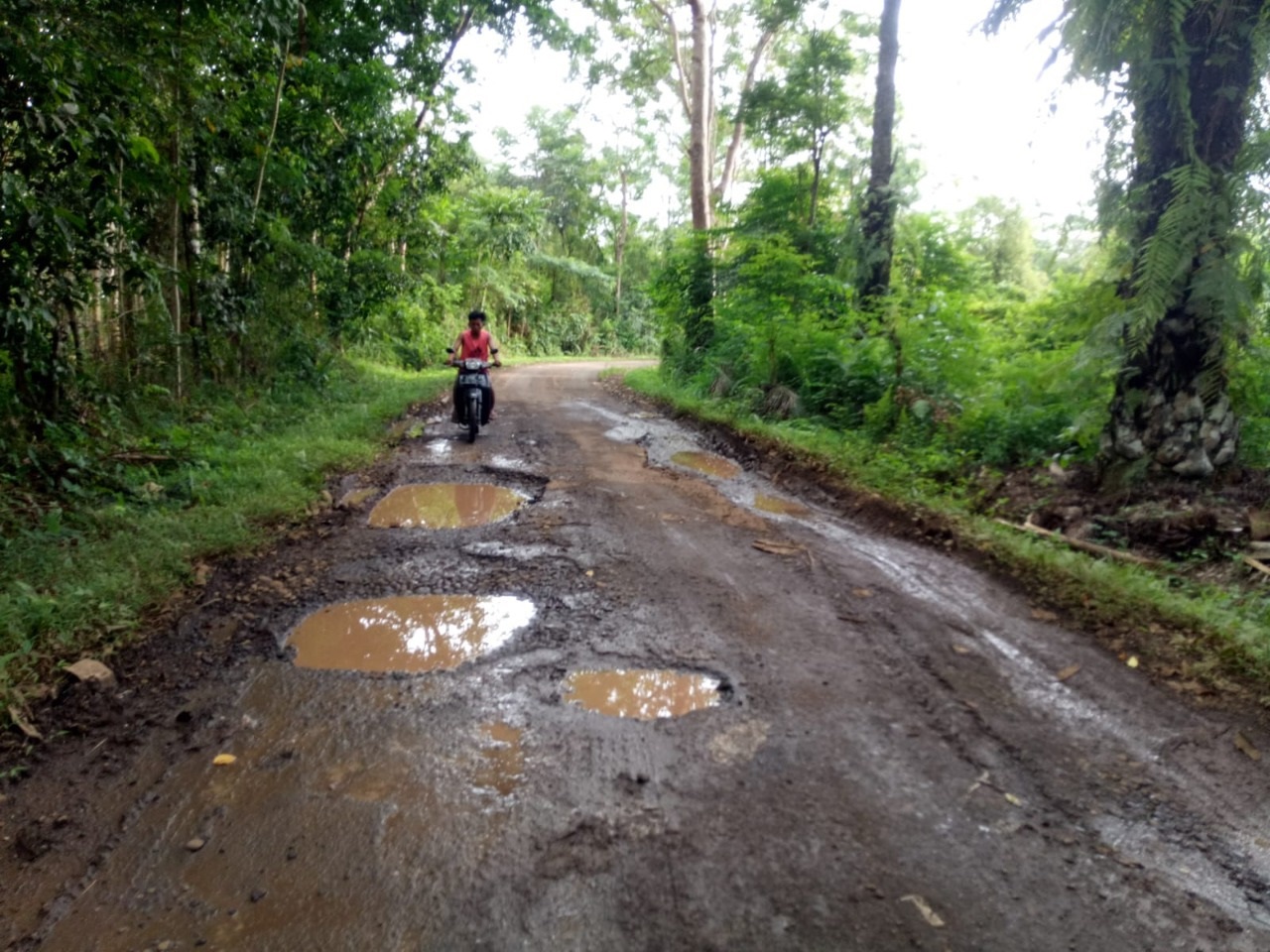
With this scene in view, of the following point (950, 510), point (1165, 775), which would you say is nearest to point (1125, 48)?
point (950, 510)

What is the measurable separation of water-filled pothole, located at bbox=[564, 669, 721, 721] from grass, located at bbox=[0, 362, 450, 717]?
2334 millimetres

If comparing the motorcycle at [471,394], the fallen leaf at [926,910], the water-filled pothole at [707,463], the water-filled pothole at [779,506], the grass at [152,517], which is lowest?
the fallen leaf at [926,910]

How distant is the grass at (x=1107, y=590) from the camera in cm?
387

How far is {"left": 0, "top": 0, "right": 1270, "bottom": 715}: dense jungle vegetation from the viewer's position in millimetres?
5277

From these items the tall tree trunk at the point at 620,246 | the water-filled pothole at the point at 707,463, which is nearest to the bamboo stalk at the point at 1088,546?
the water-filled pothole at the point at 707,463

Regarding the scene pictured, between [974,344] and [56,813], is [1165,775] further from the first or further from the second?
[974,344]

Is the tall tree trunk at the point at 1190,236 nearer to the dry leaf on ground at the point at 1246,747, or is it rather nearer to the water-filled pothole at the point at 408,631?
the dry leaf on ground at the point at 1246,747

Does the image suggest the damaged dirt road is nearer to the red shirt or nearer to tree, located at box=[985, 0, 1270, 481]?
tree, located at box=[985, 0, 1270, 481]

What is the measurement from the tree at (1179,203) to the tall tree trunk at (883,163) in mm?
4702

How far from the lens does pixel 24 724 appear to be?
3199mm

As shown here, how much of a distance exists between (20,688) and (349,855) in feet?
6.48

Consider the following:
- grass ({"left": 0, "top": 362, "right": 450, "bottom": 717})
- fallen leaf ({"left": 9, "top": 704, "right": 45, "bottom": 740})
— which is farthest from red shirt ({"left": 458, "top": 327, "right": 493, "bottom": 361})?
fallen leaf ({"left": 9, "top": 704, "right": 45, "bottom": 740})

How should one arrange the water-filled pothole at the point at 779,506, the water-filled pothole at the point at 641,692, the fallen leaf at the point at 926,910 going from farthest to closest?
the water-filled pothole at the point at 779,506
the water-filled pothole at the point at 641,692
the fallen leaf at the point at 926,910

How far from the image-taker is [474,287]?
97.2ft
